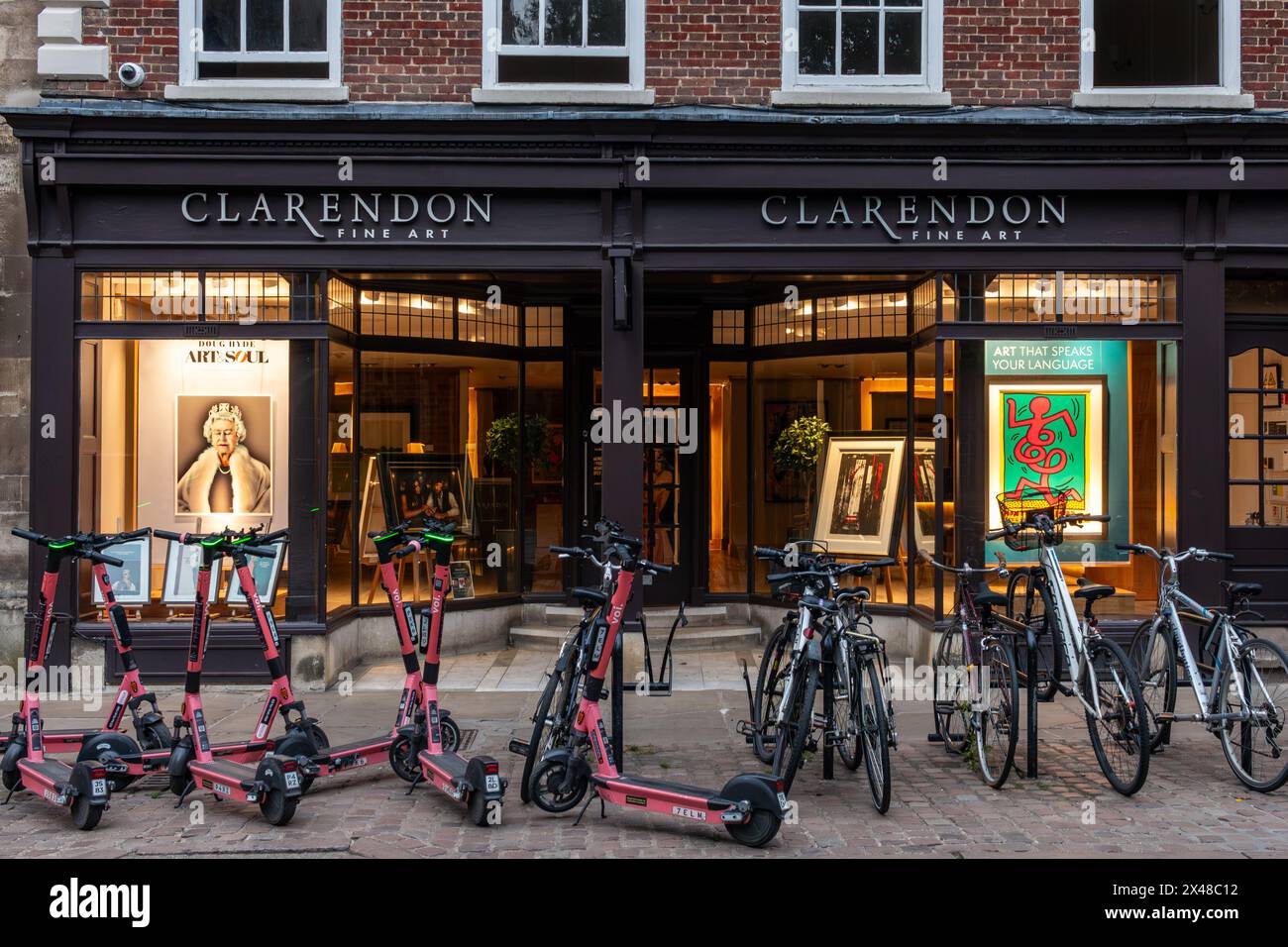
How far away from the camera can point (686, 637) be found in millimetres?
11453

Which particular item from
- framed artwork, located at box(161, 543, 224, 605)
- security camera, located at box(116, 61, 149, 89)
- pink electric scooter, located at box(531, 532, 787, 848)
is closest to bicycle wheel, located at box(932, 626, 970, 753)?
pink electric scooter, located at box(531, 532, 787, 848)

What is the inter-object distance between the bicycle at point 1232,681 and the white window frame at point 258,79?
24.7 ft

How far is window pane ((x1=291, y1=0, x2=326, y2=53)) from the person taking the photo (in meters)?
10.0

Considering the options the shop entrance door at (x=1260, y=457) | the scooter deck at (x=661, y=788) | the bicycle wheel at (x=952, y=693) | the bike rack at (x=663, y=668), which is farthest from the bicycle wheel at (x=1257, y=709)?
the shop entrance door at (x=1260, y=457)

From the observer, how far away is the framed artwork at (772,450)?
11.9 metres

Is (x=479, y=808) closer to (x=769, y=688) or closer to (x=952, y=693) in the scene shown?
(x=769, y=688)

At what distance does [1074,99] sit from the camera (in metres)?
10.0

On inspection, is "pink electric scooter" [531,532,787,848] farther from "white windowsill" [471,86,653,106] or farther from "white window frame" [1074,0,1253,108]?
"white window frame" [1074,0,1253,108]

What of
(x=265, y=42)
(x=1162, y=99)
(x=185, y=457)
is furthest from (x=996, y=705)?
(x=265, y=42)

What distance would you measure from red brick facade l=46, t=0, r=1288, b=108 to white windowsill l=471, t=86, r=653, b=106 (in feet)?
0.65

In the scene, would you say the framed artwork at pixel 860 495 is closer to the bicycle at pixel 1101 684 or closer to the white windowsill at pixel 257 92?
the bicycle at pixel 1101 684

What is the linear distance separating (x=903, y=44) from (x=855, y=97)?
2.34 feet

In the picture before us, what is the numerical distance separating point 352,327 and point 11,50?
3.56m

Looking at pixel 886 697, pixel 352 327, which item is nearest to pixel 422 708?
pixel 886 697
